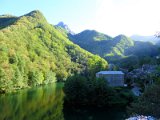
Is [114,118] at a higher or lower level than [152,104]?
lower

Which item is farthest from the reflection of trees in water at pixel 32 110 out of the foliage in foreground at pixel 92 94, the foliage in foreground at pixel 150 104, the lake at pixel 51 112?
the foliage in foreground at pixel 150 104

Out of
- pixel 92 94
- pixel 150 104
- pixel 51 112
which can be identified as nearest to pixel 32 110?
pixel 51 112

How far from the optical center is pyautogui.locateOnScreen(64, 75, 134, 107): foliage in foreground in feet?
278

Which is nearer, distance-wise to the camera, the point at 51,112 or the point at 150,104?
the point at 150,104

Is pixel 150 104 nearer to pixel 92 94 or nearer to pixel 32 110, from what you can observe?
pixel 32 110

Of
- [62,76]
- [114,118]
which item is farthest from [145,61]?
[114,118]

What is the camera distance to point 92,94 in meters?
86.0

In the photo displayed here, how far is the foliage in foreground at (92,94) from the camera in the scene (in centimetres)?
8475

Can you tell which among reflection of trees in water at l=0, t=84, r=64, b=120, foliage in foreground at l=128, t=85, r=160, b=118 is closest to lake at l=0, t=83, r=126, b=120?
reflection of trees in water at l=0, t=84, r=64, b=120

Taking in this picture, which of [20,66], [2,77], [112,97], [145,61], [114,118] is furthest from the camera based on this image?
[145,61]

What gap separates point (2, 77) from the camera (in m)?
117

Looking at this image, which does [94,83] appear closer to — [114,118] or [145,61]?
[114,118]

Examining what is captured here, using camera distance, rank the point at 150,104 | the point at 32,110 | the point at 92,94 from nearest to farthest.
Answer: the point at 150,104
the point at 32,110
the point at 92,94

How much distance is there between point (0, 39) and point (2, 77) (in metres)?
59.7
